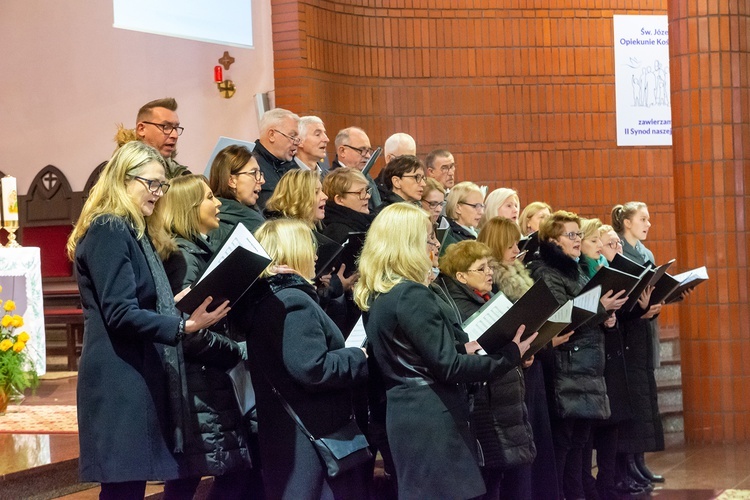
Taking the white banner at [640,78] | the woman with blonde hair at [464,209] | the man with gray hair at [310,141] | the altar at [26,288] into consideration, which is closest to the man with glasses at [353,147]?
the man with gray hair at [310,141]

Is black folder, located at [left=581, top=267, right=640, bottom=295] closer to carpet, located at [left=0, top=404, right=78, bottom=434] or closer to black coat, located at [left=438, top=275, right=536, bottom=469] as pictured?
black coat, located at [left=438, top=275, right=536, bottom=469]

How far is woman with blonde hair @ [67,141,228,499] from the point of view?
3053 mm

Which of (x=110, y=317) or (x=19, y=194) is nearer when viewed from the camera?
(x=110, y=317)

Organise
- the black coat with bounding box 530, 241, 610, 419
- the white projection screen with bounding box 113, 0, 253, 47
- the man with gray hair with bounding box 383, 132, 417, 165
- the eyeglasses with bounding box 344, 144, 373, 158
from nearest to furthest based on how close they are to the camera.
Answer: the black coat with bounding box 530, 241, 610, 419
the eyeglasses with bounding box 344, 144, 373, 158
the white projection screen with bounding box 113, 0, 253, 47
the man with gray hair with bounding box 383, 132, 417, 165

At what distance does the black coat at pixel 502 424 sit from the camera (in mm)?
3895

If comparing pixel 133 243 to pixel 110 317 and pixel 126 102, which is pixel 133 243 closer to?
pixel 110 317

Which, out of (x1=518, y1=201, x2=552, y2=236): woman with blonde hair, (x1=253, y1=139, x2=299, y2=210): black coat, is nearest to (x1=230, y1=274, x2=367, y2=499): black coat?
(x1=253, y1=139, x2=299, y2=210): black coat

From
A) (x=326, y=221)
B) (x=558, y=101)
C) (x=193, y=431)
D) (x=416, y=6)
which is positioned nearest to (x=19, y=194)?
(x=416, y=6)

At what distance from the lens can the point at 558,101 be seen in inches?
342

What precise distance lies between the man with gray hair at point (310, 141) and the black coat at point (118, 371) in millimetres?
2381

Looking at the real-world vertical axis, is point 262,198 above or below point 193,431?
above

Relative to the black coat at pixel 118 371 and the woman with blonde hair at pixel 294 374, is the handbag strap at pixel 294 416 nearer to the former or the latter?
the woman with blonde hair at pixel 294 374

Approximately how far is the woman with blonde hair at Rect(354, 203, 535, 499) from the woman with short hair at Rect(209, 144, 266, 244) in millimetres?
903

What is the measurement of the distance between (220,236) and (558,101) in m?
5.28
